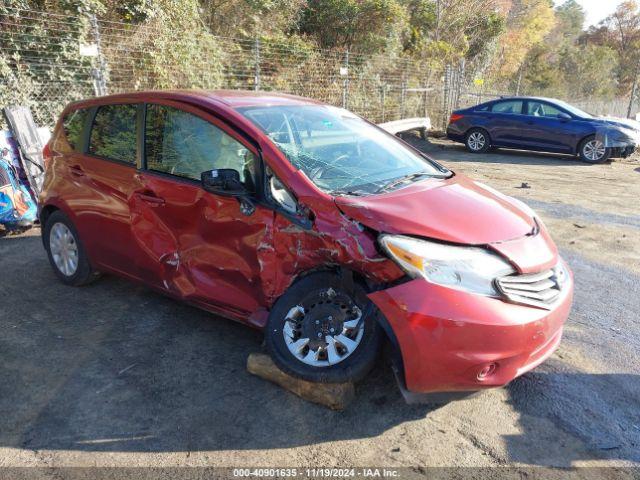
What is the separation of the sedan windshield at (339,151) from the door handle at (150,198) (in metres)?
0.86

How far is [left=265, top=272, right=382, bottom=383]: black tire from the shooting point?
279cm

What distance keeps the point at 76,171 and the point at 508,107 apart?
38.2ft

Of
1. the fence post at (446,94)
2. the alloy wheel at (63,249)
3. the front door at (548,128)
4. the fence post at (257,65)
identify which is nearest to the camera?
the alloy wheel at (63,249)

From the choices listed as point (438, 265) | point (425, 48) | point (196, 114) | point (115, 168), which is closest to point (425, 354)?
point (438, 265)

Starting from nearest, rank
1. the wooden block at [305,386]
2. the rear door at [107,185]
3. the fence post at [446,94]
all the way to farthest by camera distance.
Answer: the wooden block at [305,386] → the rear door at [107,185] → the fence post at [446,94]

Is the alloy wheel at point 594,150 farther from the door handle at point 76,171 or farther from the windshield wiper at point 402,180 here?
the door handle at point 76,171

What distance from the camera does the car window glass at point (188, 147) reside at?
333 cm

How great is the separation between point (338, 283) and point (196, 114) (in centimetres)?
160

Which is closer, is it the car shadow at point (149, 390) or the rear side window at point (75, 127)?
the car shadow at point (149, 390)

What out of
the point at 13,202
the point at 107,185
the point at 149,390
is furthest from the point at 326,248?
the point at 13,202

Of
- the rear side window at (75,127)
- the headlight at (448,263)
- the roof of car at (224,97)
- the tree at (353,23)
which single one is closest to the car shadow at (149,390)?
the headlight at (448,263)

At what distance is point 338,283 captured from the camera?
2.88 metres

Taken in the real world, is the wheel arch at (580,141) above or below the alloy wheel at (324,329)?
below

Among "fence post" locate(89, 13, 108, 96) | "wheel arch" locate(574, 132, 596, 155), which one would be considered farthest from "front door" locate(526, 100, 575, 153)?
"fence post" locate(89, 13, 108, 96)
